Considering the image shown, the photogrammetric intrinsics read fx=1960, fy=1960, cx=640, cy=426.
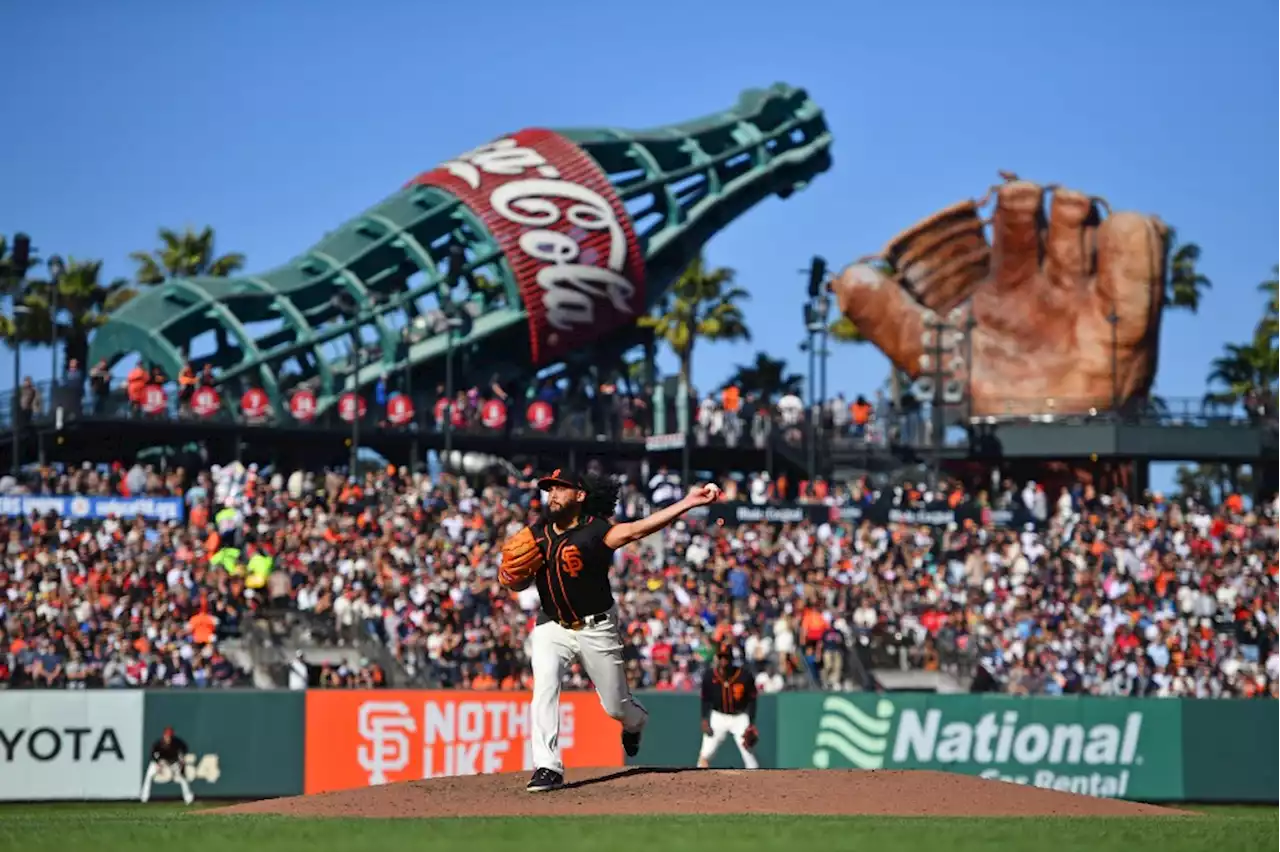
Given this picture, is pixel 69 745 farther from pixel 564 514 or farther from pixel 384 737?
pixel 564 514

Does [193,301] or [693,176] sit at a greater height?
[693,176]

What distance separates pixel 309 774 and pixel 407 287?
26.2 meters

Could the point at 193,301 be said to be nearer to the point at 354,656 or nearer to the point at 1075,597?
the point at 354,656

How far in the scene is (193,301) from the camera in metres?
47.7

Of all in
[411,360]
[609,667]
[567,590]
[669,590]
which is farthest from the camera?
[411,360]

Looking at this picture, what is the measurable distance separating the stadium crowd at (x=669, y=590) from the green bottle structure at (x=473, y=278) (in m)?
8.28

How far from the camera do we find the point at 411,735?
27.3 metres

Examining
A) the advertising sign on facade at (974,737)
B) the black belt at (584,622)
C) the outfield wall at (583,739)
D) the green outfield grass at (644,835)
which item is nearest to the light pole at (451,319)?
the outfield wall at (583,739)

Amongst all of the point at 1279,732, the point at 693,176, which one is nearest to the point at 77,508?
the point at 1279,732

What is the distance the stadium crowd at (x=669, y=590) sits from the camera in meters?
29.9

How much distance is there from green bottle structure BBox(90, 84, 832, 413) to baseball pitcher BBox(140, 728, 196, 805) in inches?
739

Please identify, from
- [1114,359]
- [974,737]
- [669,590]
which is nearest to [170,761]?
[669,590]

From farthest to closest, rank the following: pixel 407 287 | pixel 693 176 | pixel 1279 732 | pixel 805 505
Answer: pixel 693 176 < pixel 407 287 < pixel 805 505 < pixel 1279 732

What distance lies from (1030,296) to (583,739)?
101 ft
